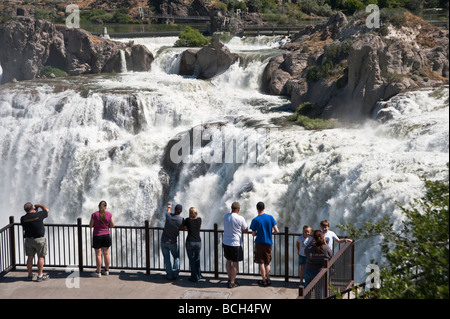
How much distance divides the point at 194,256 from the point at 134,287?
1.24 m

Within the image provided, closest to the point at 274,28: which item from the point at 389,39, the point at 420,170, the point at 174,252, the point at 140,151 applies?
the point at 389,39

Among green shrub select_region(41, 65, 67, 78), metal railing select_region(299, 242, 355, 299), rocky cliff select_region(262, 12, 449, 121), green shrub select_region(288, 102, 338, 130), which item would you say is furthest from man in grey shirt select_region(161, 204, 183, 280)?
green shrub select_region(41, 65, 67, 78)

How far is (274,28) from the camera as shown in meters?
49.1

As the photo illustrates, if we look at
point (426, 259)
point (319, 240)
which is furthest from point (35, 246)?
point (426, 259)

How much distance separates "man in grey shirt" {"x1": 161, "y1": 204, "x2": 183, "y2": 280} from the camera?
12.1 meters

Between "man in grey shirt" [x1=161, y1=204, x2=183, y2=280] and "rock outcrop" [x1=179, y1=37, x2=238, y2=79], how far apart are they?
23.4 m

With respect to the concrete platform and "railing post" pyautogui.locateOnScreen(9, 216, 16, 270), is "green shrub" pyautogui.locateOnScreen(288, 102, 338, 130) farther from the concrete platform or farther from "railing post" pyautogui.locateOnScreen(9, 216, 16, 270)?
"railing post" pyautogui.locateOnScreen(9, 216, 16, 270)

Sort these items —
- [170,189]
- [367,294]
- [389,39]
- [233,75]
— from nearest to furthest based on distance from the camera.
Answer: [367,294] < [170,189] < [389,39] < [233,75]

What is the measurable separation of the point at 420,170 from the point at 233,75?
18.2 m

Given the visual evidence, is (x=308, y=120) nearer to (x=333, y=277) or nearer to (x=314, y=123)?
(x=314, y=123)

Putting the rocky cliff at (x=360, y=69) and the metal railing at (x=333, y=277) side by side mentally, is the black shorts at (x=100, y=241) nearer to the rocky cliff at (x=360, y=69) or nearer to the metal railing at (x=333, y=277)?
the metal railing at (x=333, y=277)

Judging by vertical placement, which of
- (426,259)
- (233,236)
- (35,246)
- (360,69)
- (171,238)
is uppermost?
(360,69)

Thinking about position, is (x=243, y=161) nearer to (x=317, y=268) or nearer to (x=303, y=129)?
(x=303, y=129)

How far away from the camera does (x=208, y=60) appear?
3572 centimetres
